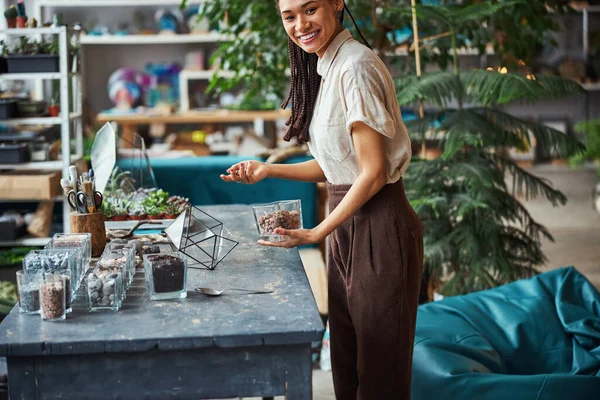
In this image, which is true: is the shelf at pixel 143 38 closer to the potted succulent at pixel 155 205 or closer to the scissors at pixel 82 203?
the potted succulent at pixel 155 205

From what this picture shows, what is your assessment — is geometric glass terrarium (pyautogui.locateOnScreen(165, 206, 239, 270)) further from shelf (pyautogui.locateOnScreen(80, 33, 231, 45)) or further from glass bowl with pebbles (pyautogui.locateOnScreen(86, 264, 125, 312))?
shelf (pyautogui.locateOnScreen(80, 33, 231, 45))

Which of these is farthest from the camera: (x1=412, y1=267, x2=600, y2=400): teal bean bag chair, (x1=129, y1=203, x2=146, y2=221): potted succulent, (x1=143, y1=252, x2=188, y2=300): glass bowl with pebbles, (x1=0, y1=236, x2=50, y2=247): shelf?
(x1=0, y1=236, x2=50, y2=247): shelf

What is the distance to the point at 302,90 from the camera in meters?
1.89

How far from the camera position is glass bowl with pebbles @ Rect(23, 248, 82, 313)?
1591mm

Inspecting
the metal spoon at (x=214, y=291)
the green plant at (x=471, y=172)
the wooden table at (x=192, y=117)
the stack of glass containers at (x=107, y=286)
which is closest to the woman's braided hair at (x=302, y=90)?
the metal spoon at (x=214, y=291)

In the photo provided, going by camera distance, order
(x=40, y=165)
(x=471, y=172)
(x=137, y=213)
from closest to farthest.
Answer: (x=137, y=213), (x=471, y=172), (x=40, y=165)

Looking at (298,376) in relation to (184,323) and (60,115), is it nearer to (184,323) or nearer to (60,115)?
(184,323)

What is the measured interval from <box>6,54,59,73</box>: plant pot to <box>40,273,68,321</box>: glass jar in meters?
2.47

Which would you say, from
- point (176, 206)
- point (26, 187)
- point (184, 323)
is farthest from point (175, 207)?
point (26, 187)

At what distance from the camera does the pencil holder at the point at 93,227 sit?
201cm

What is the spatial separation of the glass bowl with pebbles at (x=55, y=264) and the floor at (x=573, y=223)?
3107mm

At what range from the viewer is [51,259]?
65.0 inches

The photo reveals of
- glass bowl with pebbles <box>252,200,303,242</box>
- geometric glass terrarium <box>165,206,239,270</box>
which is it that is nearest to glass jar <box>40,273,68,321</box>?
geometric glass terrarium <box>165,206,239,270</box>

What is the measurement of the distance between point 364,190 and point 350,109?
168mm
